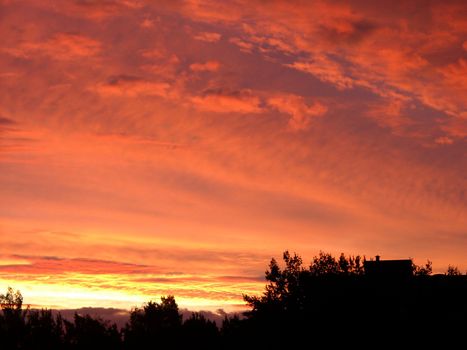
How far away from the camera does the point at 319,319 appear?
200 feet

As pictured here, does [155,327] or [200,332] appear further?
[155,327]

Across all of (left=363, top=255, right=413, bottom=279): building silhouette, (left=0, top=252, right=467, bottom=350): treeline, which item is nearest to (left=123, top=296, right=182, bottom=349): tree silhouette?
(left=0, top=252, right=467, bottom=350): treeline

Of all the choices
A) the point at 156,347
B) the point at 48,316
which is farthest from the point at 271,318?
the point at 48,316

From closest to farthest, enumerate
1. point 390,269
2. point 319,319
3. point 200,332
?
1. point 319,319
2. point 390,269
3. point 200,332

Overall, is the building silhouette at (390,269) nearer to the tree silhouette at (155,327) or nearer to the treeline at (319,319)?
the treeline at (319,319)

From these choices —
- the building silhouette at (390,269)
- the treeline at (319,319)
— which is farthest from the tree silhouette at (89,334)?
the building silhouette at (390,269)

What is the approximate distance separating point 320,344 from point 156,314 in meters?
51.6

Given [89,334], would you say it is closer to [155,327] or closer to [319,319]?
[155,327]

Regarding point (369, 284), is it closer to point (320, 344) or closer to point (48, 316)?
point (320, 344)

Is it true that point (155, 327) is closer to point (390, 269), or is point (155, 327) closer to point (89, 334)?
point (89, 334)

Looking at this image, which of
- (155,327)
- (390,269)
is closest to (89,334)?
(155,327)

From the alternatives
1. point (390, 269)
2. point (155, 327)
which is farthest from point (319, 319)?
point (155, 327)

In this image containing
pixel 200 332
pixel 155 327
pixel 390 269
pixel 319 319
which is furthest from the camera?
pixel 155 327

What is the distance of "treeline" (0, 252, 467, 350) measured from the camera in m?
57.0
